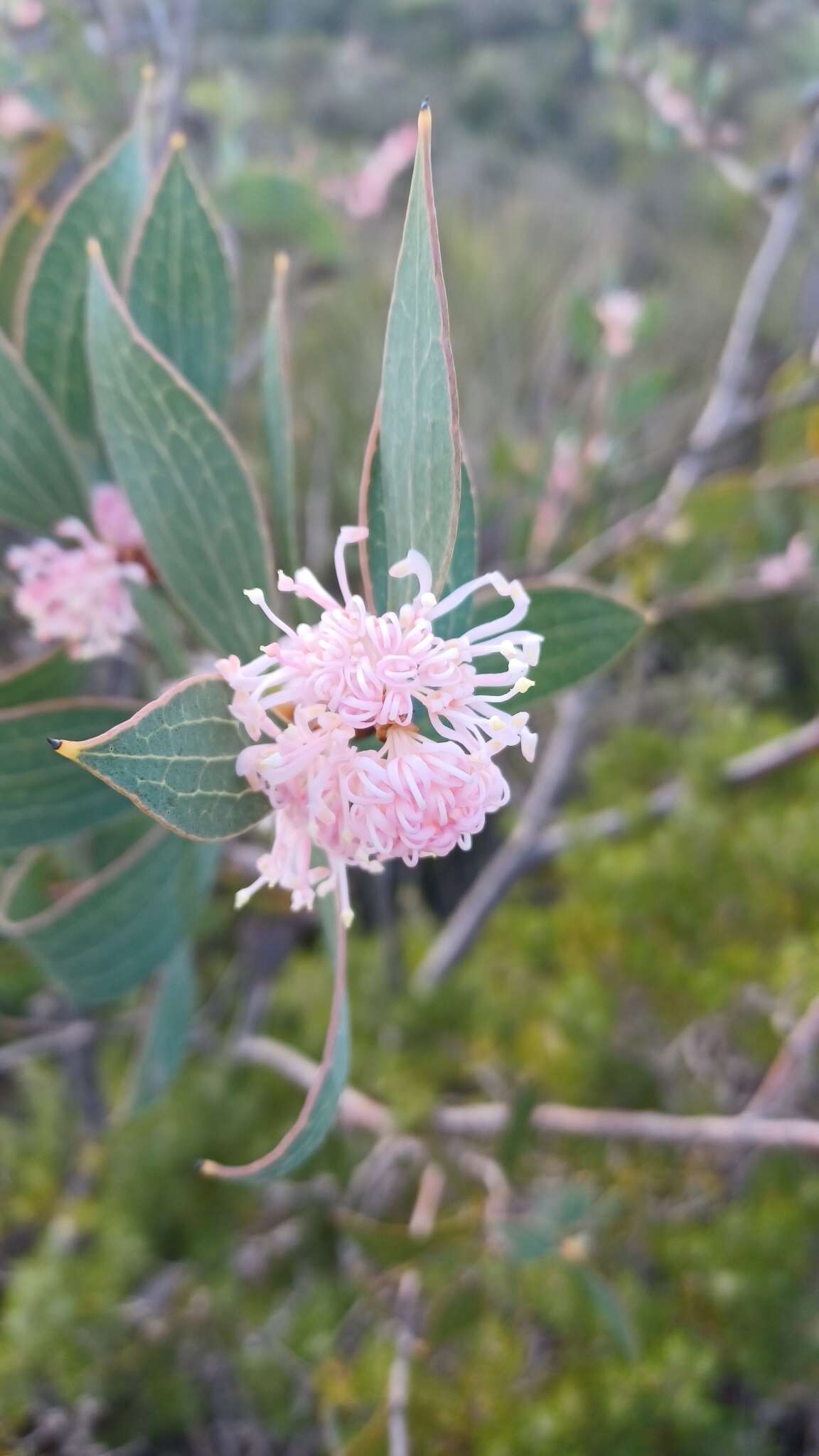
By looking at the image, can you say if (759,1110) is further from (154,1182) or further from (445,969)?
(154,1182)

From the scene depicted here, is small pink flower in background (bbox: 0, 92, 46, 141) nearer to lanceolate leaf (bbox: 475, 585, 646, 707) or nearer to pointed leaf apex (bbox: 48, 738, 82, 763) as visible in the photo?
lanceolate leaf (bbox: 475, 585, 646, 707)

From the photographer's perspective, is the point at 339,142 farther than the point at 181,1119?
Yes

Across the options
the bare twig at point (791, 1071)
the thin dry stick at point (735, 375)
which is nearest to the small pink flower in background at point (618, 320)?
the thin dry stick at point (735, 375)

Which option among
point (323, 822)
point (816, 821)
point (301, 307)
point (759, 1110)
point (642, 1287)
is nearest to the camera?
point (323, 822)

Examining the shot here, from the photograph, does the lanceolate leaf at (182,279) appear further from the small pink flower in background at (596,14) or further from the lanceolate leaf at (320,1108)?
the small pink flower in background at (596,14)

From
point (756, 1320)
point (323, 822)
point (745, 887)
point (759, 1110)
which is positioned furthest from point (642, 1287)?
point (323, 822)

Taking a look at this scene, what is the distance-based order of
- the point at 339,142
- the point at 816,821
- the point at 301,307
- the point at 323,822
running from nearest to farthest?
the point at 323,822 → the point at 816,821 → the point at 301,307 → the point at 339,142

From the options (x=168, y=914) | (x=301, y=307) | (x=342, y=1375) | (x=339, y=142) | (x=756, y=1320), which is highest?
(x=339, y=142)
